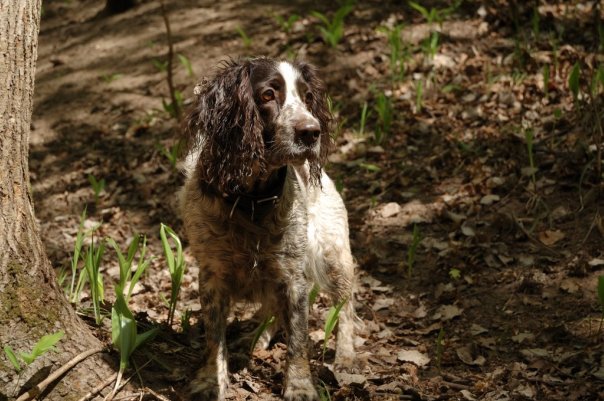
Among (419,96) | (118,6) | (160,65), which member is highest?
(118,6)

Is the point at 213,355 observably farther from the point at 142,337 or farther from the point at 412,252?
the point at 412,252

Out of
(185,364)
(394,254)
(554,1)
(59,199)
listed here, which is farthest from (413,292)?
(554,1)

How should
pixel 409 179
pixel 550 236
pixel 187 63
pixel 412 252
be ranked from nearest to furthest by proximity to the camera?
1. pixel 412 252
2. pixel 550 236
3. pixel 409 179
4. pixel 187 63

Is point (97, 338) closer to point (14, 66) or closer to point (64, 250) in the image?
point (14, 66)

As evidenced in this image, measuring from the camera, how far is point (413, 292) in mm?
4707

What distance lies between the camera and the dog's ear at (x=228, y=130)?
138 inches

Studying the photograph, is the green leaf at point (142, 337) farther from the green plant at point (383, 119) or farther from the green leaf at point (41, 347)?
the green plant at point (383, 119)

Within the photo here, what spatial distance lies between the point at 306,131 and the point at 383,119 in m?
2.70

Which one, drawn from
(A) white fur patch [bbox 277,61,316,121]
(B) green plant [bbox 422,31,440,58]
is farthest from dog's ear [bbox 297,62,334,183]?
(B) green plant [bbox 422,31,440,58]

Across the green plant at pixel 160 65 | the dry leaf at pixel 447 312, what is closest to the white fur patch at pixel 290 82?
the dry leaf at pixel 447 312

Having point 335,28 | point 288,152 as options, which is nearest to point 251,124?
point 288,152

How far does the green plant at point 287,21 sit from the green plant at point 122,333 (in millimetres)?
5005

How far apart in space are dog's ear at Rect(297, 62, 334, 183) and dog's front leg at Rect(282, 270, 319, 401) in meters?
0.64

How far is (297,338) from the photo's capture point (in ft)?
12.2
